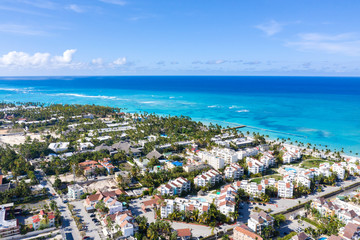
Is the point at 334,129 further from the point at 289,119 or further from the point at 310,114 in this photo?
the point at 310,114

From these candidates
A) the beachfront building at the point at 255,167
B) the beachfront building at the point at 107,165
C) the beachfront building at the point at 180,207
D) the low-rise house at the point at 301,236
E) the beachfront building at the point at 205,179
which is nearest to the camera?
the low-rise house at the point at 301,236

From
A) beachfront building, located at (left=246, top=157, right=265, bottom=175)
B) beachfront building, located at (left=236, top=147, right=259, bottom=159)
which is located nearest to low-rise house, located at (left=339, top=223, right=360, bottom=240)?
beachfront building, located at (left=246, top=157, right=265, bottom=175)

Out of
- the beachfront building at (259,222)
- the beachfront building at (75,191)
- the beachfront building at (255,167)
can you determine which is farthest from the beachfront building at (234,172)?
the beachfront building at (75,191)

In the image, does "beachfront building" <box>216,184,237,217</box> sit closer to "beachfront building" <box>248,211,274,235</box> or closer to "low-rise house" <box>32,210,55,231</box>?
"beachfront building" <box>248,211,274,235</box>

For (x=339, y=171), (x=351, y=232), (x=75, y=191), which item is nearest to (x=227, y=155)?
(x=339, y=171)

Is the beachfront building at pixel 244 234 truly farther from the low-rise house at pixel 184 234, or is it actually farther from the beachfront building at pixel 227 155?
the beachfront building at pixel 227 155

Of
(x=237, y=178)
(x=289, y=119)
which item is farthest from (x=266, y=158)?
(x=289, y=119)
